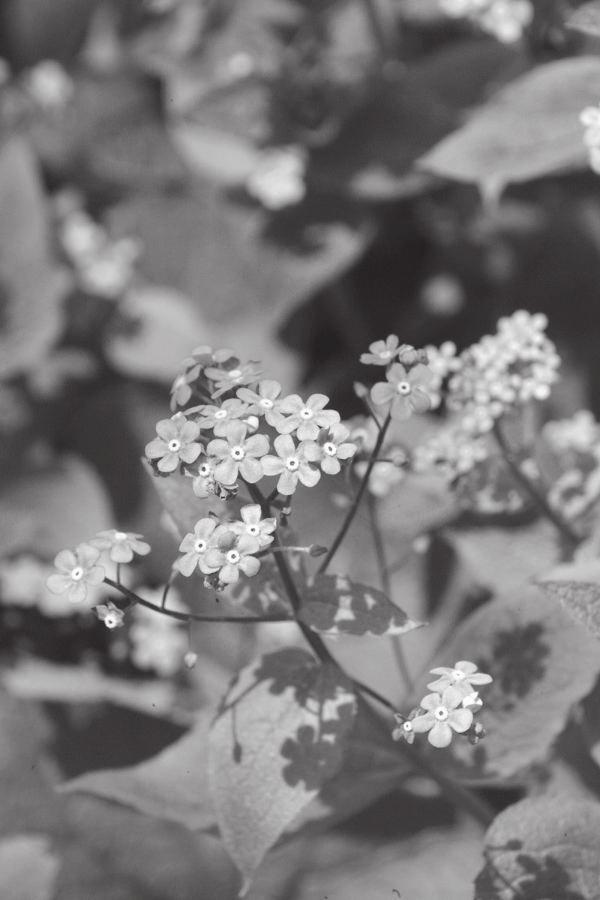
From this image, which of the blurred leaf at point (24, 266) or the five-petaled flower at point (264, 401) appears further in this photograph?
the blurred leaf at point (24, 266)

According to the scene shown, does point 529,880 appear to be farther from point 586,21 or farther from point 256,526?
point 586,21

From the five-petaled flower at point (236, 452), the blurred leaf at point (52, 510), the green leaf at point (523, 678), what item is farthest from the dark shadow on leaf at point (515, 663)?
the blurred leaf at point (52, 510)

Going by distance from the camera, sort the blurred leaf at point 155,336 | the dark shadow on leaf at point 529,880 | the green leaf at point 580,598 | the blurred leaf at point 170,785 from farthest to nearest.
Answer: the blurred leaf at point 155,336
the blurred leaf at point 170,785
the dark shadow on leaf at point 529,880
the green leaf at point 580,598

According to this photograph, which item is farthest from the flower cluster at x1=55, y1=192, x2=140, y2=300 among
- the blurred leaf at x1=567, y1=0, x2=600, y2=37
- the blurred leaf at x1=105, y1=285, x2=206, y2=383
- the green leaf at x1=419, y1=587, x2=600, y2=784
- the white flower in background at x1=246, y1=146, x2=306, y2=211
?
the green leaf at x1=419, y1=587, x2=600, y2=784

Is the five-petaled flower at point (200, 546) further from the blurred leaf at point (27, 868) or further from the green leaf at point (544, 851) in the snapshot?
the blurred leaf at point (27, 868)

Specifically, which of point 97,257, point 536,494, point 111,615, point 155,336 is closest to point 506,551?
point 536,494

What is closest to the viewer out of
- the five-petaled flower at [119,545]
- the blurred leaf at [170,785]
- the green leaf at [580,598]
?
the five-petaled flower at [119,545]
